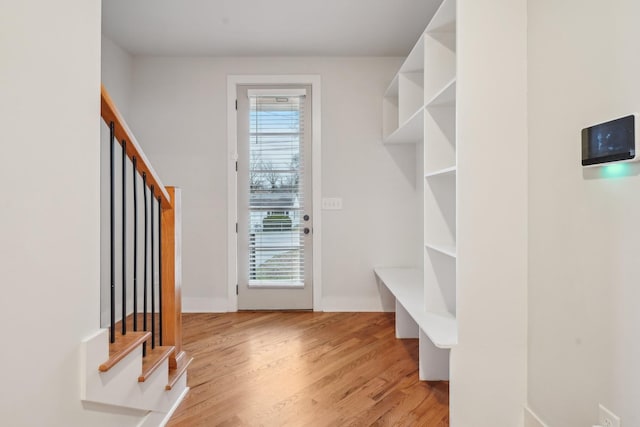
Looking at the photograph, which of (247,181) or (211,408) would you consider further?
(247,181)

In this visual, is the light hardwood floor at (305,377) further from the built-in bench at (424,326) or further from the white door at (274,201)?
the white door at (274,201)

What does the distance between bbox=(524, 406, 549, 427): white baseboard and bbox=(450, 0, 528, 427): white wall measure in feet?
0.08

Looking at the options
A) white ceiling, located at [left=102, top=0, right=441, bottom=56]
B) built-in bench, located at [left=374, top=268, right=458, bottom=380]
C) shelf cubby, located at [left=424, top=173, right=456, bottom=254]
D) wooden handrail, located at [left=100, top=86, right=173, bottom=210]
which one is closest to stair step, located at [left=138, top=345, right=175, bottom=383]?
wooden handrail, located at [left=100, top=86, right=173, bottom=210]

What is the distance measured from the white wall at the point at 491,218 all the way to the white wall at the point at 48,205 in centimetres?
154

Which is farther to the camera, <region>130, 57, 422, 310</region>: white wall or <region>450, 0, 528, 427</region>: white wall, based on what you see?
<region>130, 57, 422, 310</region>: white wall

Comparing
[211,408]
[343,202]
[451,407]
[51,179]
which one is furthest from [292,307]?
[51,179]

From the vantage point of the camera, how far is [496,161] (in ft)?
5.49

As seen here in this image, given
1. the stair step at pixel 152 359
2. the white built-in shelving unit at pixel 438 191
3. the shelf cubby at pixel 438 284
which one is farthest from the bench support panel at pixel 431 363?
the stair step at pixel 152 359

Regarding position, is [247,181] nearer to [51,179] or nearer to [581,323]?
[51,179]

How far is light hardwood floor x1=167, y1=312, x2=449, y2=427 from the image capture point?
5.98 feet

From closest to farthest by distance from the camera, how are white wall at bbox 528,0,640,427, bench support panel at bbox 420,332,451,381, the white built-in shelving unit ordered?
white wall at bbox 528,0,640,427, the white built-in shelving unit, bench support panel at bbox 420,332,451,381

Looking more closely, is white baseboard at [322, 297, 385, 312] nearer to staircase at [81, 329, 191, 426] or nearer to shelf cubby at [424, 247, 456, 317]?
shelf cubby at [424, 247, 456, 317]

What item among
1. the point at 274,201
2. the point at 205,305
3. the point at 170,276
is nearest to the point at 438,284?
the point at 170,276

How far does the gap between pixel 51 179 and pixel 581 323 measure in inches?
73.6
